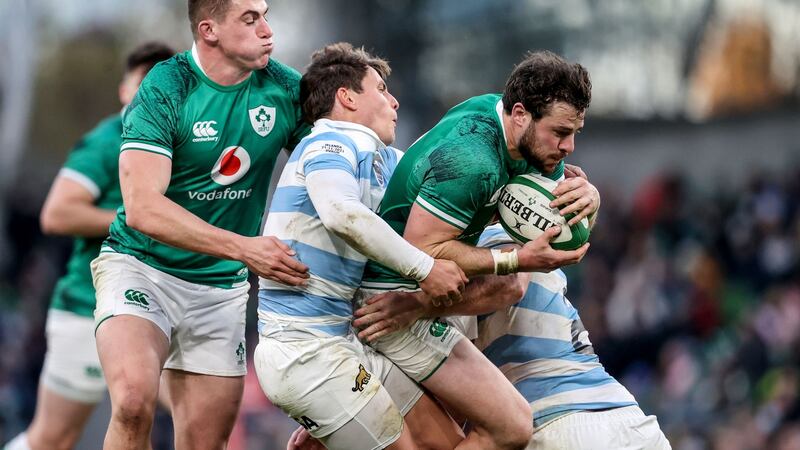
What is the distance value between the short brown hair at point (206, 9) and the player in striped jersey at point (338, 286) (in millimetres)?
762

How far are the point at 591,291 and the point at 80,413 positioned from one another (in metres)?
7.76

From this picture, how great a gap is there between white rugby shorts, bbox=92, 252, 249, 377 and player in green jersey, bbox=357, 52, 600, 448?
1.09 metres

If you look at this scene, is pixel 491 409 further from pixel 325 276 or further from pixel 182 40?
pixel 182 40

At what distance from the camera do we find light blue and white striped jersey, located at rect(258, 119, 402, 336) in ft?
16.3

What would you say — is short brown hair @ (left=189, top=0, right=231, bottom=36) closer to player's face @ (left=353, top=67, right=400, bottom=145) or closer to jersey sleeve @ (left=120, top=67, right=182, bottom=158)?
jersey sleeve @ (left=120, top=67, right=182, bottom=158)

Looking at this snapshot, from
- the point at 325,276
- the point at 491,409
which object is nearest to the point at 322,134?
the point at 325,276

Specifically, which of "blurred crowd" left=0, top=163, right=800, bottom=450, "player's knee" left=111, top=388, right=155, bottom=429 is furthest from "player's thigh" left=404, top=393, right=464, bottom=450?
"blurred crowd" left=0, top=163, right=800, bottom=450

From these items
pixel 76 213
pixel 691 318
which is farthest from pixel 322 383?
pixel 691 318

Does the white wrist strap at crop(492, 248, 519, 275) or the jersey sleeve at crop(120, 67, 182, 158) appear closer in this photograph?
the white wrist strap at crop(492, 248, 519, 275)

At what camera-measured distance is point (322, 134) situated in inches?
198

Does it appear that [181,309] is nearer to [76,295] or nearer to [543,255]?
[543,255]

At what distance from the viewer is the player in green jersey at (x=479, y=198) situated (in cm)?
487

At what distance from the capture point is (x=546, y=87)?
4973 millimetres

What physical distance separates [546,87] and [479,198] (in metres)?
0.56
